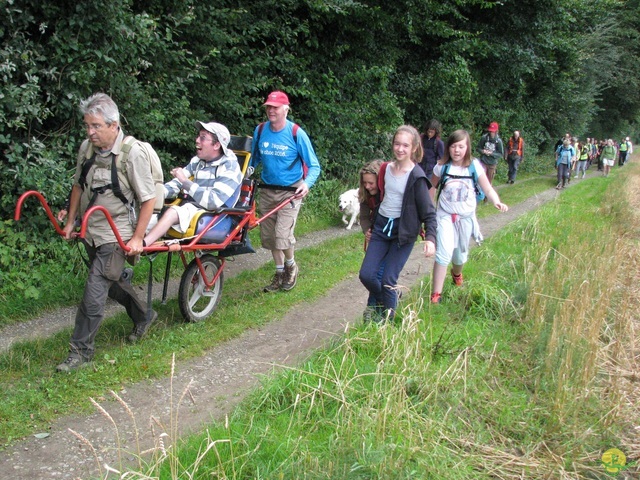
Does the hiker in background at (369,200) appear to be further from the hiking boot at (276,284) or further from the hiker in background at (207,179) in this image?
the hiking boot at (276,284)

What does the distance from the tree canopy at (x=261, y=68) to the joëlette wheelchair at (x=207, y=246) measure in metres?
1.72

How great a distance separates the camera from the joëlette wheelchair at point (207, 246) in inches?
209

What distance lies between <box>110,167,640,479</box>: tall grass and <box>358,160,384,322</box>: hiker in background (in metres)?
0.44

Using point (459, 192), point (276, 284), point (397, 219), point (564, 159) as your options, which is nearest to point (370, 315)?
point (397, 219)

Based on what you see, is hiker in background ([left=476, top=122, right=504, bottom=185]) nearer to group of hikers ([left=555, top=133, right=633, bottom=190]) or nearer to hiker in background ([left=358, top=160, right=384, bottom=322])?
group of hikers ([left=555, top=133, right=633, bottom=190])

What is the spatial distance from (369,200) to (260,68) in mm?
6494

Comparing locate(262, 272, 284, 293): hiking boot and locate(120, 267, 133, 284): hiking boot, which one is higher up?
locate(120, 267, 133, 284): hiking boot

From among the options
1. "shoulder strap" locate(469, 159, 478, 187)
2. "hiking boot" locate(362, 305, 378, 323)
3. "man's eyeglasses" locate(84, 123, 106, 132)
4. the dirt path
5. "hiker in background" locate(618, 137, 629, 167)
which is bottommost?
the dirt path

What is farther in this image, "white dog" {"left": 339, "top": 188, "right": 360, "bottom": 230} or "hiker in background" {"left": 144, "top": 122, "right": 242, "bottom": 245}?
"white dog" {"left": 339, "top": 188, "right": 360, "bottom": 230}

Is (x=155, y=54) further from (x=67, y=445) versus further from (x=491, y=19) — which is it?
(x=491, y=19)

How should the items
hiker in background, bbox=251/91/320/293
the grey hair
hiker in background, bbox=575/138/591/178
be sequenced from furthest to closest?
hiker in background, bbox=575/138/591/178
hiker in background, bbox=251/91/320/293
the grey hair

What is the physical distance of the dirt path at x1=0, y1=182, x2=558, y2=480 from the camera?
351 cm

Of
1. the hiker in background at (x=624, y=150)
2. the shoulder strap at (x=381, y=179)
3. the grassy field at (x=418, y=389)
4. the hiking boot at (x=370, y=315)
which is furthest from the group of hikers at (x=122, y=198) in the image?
the hiker in background at (x=624, y=150)

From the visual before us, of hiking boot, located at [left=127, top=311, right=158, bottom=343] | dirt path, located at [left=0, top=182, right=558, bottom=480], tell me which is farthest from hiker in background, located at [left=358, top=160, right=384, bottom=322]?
hiking boot, located at [left=127, top=311, right=158, bottom=343]
